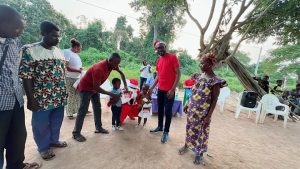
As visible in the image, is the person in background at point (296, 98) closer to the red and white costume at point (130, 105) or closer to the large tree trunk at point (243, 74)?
the large tree trunk at point (243, 74)

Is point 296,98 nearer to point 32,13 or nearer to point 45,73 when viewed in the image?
point 45,73

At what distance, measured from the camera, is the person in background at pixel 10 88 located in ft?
6.12

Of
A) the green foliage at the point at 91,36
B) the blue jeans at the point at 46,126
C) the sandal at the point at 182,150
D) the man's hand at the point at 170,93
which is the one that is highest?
the green foliage at the point at 91,36

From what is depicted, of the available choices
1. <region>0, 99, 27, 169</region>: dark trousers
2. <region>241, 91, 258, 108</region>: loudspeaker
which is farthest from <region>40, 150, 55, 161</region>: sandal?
<region>241, 91, 258, 108</region>: loudspeaker

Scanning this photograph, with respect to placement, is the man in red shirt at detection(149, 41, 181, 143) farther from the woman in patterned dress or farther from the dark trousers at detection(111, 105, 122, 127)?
the dark trousers at detection(111, 105, 122, 127)

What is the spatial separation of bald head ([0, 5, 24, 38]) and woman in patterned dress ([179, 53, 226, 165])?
2.22 m

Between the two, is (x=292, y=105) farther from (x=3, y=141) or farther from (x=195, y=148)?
(x=3, y=141)

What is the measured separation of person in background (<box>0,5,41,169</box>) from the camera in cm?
187

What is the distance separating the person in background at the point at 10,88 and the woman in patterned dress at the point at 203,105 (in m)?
2.20

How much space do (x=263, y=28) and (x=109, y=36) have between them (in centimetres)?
2060

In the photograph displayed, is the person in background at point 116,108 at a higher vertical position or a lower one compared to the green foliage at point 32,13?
lower

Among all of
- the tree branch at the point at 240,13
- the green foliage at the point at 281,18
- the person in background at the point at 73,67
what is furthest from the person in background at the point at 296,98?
the person in background at the point at 73,67

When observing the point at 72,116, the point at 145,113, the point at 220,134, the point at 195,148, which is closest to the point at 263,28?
the point at 220,134

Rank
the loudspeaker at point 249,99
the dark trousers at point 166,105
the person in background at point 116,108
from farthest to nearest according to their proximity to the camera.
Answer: the loudspeaker at point 249,99
the person in background at point 116,108
the dark trousers at point 166,105
